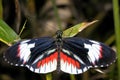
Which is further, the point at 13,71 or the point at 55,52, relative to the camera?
the point at 13,71

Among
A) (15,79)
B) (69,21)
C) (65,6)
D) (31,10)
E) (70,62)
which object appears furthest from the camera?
(65,6)

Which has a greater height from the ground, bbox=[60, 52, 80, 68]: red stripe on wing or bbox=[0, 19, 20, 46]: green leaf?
bbox=[0, 19, 20, 46]: green leaf

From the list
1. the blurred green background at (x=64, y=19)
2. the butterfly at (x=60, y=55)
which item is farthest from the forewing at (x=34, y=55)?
the blurred green background at (x=64, y=19)

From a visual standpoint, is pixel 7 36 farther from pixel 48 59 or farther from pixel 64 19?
pixel 64 19

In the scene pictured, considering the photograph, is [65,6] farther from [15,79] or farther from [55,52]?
[55,52]

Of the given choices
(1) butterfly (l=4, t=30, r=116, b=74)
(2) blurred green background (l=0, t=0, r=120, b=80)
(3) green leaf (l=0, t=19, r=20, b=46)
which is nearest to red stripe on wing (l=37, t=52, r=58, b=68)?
(1) butterfly (l=4, t=30, r=116, b=74)

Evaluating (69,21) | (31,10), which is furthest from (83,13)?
(31,10)

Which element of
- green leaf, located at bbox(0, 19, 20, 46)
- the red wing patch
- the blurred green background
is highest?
the blurred green background

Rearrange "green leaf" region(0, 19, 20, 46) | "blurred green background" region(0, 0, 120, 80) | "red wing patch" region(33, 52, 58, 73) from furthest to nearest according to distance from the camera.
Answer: "blurred green background" region(0, 0, 120, 80), "green leaf" region(0, 19, 20, 46), "red wing patch" region(33, 52, 58, 73)

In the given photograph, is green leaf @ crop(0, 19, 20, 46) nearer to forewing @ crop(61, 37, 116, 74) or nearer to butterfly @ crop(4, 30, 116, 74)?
butterfly @ crop(4, 30, 116, 74)
